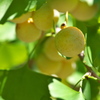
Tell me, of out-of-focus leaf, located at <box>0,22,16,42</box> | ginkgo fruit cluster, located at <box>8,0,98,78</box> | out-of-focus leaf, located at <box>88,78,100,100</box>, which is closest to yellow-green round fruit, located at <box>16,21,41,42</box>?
ginkgo fruit cluster, located at <box>8,0,98,78</box>

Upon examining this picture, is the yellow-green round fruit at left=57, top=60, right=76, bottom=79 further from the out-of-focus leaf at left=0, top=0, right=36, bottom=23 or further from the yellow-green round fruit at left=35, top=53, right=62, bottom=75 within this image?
the out-of-focus leaf at left=0, top=0, right=36, bottom=23

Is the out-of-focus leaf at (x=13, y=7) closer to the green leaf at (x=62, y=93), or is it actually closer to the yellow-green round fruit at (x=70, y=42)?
the yellow-green round fruit at (x=70, y=42)

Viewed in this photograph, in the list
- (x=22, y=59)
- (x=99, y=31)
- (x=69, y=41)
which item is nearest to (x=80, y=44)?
(x=69, y=41)

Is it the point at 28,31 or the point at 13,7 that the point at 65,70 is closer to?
the point at 28,31

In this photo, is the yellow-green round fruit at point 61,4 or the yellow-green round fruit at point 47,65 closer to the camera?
the yellow-green round fruit at point 61,4

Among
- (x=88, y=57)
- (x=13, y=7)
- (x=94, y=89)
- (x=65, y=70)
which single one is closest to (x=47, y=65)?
(x=65, y=70)

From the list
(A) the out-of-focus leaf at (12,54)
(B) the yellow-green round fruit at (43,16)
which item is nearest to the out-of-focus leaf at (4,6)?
(B) the yellow-green round fruit at (43,16)
